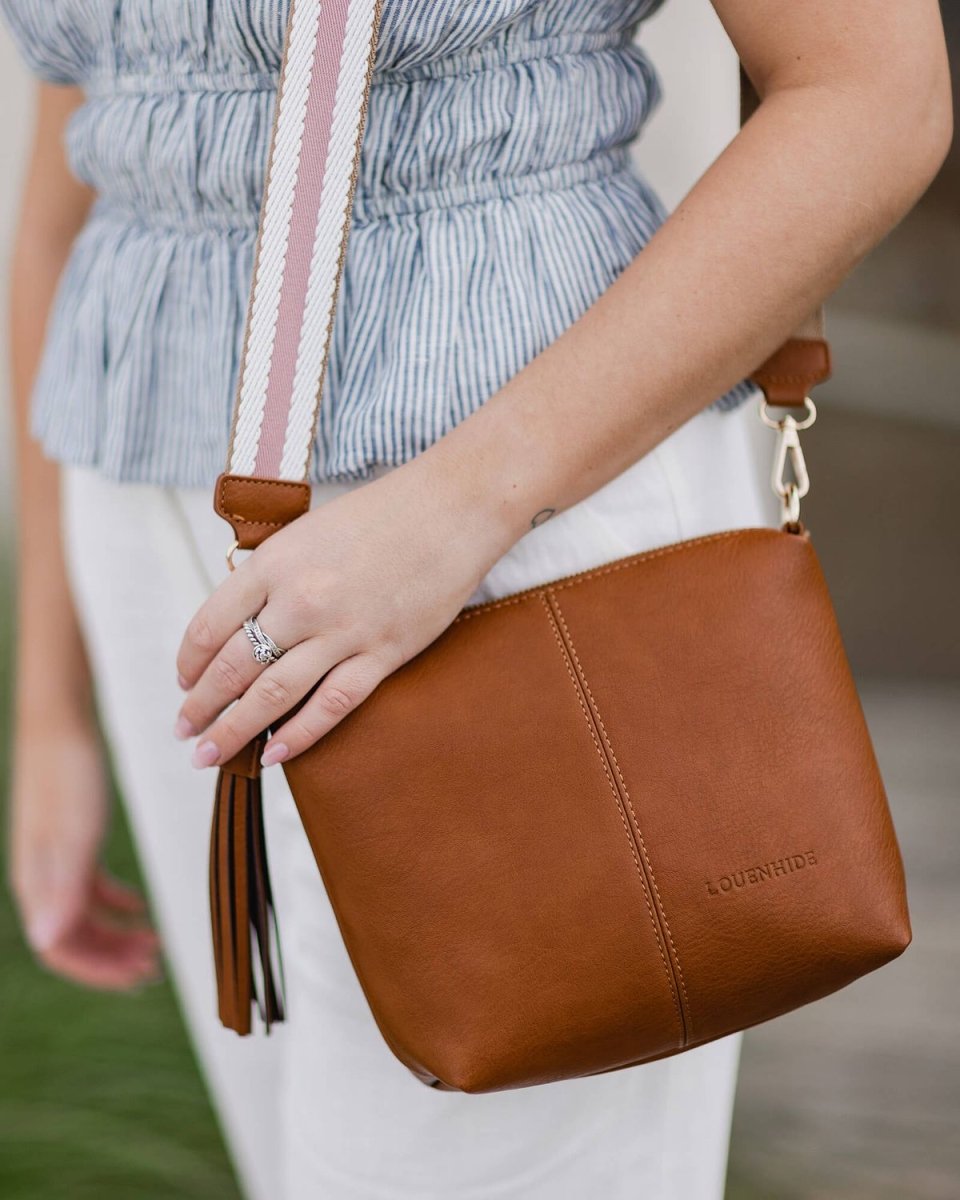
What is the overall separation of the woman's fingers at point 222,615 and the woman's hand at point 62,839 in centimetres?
51

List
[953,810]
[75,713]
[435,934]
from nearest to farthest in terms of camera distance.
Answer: [435,934] → [75,713] → [953,810]

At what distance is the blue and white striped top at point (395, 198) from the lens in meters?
0.70

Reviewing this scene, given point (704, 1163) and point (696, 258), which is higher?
point (696, 258)

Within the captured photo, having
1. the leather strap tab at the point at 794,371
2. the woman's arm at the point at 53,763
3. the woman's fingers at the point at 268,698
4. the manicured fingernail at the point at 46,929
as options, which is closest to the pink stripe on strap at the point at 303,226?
the woman's fingers at the point at 268,698

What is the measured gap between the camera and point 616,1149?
80 centimetres

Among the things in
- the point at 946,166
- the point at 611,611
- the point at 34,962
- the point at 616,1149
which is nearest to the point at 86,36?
the point at 611,611

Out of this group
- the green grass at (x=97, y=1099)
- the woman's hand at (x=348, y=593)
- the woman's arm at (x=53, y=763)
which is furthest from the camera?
the green grass at (x=97, y=1099)

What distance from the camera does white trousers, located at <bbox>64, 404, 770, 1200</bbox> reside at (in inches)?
29.9

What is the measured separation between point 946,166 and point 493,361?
42.7 inches

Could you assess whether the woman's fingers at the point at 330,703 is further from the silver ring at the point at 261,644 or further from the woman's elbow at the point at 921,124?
the woman's elbow at the point at 921,124

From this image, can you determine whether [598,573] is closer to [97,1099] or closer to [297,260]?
[297,260]

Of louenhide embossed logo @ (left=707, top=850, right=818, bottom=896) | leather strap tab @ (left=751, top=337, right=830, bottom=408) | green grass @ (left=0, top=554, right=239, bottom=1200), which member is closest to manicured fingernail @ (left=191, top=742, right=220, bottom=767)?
louenhide embossed logo @ (left=707, top=850, right=818, bottom=896)

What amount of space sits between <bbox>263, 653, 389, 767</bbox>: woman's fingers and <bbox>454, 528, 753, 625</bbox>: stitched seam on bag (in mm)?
65

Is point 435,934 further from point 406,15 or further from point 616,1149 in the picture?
point 406,15
